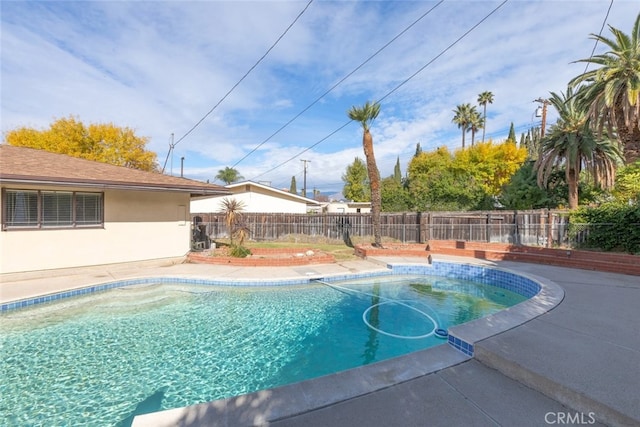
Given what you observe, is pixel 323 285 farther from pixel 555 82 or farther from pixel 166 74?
pixel 555 82

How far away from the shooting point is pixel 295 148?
30.3m

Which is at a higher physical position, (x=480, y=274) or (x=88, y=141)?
(x=88, y=141)

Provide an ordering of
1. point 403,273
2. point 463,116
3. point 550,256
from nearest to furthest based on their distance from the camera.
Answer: point 550,256 → point 403,273 → point 463,116

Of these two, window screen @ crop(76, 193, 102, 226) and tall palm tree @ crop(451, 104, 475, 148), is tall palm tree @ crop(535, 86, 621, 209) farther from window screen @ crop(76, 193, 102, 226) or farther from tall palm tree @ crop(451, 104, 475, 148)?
tall palm tree @ crop(451, 104, 475, 148)

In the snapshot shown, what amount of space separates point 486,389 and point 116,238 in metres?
10.7

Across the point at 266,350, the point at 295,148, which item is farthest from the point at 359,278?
the point at 295,148

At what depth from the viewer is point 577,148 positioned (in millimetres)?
15312

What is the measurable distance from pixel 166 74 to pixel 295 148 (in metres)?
17.6

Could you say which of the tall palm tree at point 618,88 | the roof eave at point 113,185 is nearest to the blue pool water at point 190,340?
the roof eave at point 113,185

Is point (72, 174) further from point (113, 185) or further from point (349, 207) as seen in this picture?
point (349, 207)

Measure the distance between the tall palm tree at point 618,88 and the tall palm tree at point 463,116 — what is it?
29327 mm

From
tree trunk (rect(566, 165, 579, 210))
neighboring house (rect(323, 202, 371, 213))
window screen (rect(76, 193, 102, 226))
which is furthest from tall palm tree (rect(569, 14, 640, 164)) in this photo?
neighboring house (rect(323, 202, 371, 213))

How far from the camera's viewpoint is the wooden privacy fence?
13320 mm

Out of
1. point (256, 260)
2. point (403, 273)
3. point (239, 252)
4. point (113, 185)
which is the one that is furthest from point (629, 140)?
point (113, 185)
